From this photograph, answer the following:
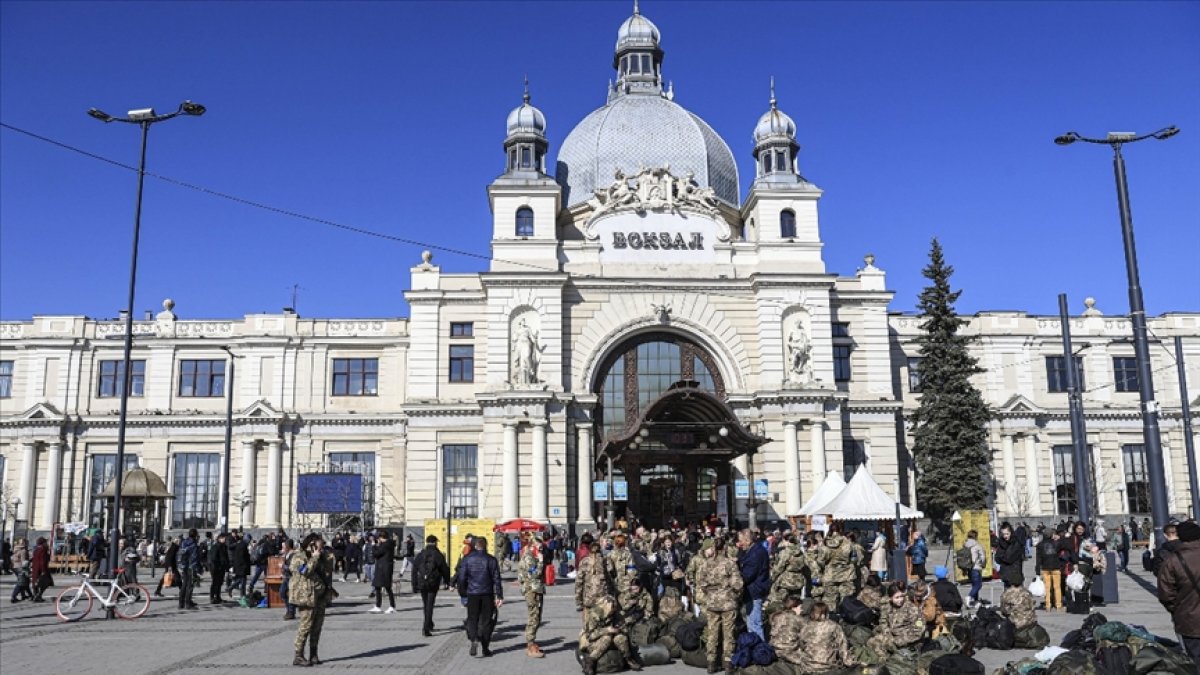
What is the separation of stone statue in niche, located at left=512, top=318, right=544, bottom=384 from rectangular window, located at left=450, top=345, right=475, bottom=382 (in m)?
3.06

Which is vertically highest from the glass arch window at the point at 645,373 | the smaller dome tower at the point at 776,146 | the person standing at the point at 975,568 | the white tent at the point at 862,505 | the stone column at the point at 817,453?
the smaller dome tower at the point at 776,146

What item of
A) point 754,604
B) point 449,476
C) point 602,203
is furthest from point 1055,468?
point 754,604

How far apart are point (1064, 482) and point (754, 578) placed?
3999 cm

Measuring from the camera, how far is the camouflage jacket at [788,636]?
42.6 feet

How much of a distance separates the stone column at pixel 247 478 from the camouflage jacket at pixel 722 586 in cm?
3730

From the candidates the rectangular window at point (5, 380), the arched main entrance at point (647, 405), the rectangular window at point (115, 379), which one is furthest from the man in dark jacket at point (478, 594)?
the rectangular window at point (5, 380)

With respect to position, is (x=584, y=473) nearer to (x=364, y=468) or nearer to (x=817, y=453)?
(x=817, y=453)

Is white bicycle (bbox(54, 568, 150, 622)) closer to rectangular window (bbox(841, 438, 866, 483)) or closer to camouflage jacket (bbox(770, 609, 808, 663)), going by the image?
camouflage jacket (bbox(770, 609, 808, 663))

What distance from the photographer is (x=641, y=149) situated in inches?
2018

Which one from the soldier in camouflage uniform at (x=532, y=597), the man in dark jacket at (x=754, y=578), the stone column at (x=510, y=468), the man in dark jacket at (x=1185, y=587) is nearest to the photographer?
the man in dark jacket at (x=1185, y=587)

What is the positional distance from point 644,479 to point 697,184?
51.6 feet

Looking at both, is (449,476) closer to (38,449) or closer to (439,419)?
(439,419)

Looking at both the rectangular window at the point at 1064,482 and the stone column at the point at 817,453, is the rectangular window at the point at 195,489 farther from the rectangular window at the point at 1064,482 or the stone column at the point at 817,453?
the rectangular window at the point at 1064,482

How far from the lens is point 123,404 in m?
24.0
